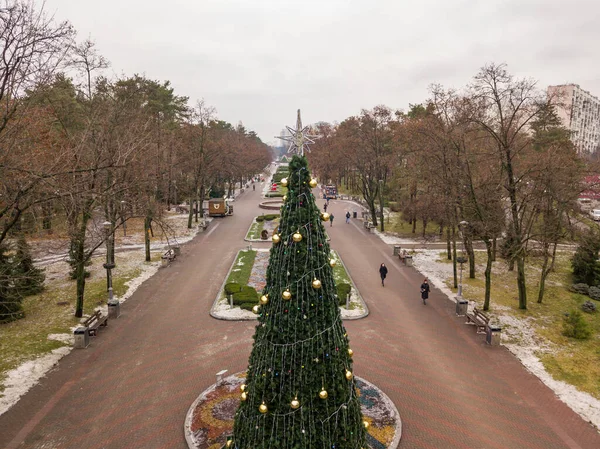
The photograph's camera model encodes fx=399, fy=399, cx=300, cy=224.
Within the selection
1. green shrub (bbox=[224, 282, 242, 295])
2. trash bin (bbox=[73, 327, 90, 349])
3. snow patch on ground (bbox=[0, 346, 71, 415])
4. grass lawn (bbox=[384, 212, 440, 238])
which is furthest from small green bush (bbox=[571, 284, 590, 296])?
snow patch on ground (bbox=[0, 346, 71, 415])

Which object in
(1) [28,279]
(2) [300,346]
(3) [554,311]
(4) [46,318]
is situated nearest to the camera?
(2) [300,346]

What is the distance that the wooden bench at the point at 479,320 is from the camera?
1593cm

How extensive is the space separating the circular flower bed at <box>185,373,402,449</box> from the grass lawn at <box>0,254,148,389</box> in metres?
6.66

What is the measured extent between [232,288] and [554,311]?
15.4 m

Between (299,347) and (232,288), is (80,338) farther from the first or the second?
(299,347)

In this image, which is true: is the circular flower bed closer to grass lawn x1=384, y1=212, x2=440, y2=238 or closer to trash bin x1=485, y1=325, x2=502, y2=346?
trash bin x1=485, y1=325, x2=502, y2=346

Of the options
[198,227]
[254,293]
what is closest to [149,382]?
[254,293]

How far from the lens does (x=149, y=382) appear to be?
1244 centimetres

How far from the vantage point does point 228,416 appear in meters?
10.7

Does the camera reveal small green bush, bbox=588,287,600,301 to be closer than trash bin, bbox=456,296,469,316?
No

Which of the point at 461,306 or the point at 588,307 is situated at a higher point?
the point at 461,306

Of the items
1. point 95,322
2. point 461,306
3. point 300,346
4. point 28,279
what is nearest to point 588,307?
point 461,306

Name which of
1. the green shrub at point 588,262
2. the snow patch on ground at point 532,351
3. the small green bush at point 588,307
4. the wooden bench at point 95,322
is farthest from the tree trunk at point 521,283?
the wooden bench at point 95,322

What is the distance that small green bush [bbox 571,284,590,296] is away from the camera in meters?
21.3
